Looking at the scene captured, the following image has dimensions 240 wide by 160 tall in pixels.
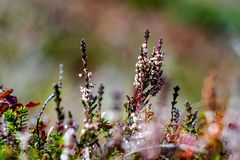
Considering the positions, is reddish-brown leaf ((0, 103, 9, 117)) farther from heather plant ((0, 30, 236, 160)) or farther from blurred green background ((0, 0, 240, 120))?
blurred green background ((0, 0, 240, 120))

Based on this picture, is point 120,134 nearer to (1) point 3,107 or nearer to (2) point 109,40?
(1) point 3,107

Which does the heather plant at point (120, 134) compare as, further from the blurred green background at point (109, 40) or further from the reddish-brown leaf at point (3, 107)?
the blurred green background at point (109, 40)

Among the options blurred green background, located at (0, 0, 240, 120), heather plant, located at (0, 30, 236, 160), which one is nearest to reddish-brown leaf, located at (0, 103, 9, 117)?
heather plant, located at (0, 30, 236, 160)

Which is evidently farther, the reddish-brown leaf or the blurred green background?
the blurred green background

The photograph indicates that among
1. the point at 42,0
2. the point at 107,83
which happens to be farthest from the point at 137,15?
the point at 107,83

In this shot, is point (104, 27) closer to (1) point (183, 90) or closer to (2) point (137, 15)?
(2) point (137, 15)

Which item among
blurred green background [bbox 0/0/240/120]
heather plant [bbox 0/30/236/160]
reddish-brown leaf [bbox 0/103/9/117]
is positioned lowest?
heather plant [bbox 0/30/236/160]

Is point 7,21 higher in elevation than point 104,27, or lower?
lower
